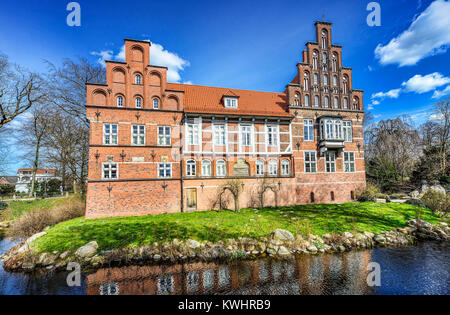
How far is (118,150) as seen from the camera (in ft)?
49.9

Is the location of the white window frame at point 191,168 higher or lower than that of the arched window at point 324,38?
lower

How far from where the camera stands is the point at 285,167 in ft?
61.7

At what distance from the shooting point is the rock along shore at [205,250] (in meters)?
8.98

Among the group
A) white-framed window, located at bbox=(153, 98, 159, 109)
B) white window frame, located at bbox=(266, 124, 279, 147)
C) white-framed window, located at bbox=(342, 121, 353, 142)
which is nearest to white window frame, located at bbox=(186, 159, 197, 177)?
white-framed window, located at bbox=(153, 98, 159, 109)

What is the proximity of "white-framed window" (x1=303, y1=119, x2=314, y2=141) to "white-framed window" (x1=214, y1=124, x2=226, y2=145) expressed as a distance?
26.1ft

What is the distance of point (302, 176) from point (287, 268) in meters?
11.8

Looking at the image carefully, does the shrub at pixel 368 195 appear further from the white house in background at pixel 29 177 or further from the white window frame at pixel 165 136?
the white house in background at pixel 29 177

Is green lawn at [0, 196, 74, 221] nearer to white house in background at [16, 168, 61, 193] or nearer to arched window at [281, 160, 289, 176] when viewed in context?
white house in background at [16, 168, 61, 193]

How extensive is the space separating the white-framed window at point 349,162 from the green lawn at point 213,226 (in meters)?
5.18

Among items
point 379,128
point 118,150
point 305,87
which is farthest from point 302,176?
point 379,128

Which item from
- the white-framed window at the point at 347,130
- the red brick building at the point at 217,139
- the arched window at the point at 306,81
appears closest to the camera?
the red brick building at the point at 217,139

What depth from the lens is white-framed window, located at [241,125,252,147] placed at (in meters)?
18.0

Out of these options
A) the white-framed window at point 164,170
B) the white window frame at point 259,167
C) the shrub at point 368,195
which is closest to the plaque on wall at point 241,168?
the white window frame at point 259,167
